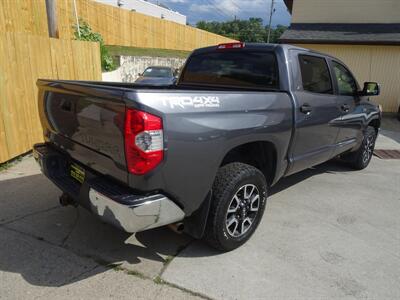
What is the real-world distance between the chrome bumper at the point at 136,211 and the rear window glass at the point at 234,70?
6.32 feet

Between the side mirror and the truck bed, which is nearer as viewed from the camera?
the truck bed

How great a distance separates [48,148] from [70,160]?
45 cm

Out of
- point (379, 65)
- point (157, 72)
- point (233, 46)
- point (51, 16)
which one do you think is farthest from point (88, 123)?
point (157, 72)

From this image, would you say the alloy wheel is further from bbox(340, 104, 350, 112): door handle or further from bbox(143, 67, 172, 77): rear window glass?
bbox(143, 67, 172, 77): rear window glass

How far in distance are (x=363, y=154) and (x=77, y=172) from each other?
4.98 m

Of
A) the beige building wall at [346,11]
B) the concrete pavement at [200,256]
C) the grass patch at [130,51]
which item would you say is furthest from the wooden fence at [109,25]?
the beige building wall at [346,11]

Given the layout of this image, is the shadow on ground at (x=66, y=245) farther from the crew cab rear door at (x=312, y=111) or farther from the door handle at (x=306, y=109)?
the door handle at (x=306, y=109)

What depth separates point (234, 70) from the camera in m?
4.20

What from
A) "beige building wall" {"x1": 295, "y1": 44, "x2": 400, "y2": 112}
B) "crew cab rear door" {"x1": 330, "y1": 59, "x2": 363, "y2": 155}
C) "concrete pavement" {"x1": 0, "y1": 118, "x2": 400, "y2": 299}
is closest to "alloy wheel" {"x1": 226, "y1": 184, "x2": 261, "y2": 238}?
"concrete pavement" {"x1": 0, "y1": 118, "x2": 400, "y2": 299}

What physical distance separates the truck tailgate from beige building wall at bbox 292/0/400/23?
13382 millimetres

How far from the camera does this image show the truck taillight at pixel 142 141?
94.7 inches

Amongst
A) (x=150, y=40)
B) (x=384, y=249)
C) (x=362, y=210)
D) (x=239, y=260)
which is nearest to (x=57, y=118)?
(x=239, y=260)

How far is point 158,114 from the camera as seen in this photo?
246 centimetres

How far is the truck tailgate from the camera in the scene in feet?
8.37
